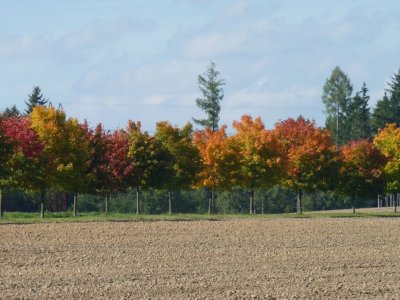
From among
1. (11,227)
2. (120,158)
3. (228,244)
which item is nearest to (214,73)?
(120,158)

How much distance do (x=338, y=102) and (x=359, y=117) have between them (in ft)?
23.1

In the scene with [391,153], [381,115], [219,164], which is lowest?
[219,164]

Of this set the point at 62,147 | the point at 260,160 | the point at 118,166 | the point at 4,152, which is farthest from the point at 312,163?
the point at 4,152

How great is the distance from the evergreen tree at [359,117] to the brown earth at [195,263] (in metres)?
81.7

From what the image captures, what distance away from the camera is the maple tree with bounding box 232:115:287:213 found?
235 ft

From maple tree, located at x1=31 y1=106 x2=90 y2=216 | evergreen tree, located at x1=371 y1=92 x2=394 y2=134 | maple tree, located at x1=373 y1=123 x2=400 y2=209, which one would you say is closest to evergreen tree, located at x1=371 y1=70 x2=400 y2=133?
evergreen tree, located at x1=371 y1=92 x2=394 y2=134

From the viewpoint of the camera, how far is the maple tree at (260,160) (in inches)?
2820

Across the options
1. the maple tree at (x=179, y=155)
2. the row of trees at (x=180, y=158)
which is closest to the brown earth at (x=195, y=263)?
the row of trees at (x=180, y=158)

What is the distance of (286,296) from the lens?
2222 centimetres

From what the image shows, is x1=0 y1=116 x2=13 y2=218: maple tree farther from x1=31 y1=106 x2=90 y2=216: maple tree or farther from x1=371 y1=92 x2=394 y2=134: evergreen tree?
x1=371 y1=92 x2=394 y2=134: evergreen tree

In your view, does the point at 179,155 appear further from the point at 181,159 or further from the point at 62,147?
the point at 62,147

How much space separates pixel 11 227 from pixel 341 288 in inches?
1153

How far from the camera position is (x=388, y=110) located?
5320 inches

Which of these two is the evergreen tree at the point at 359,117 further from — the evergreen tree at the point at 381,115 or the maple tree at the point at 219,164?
the maple tree at the point at 219,164
